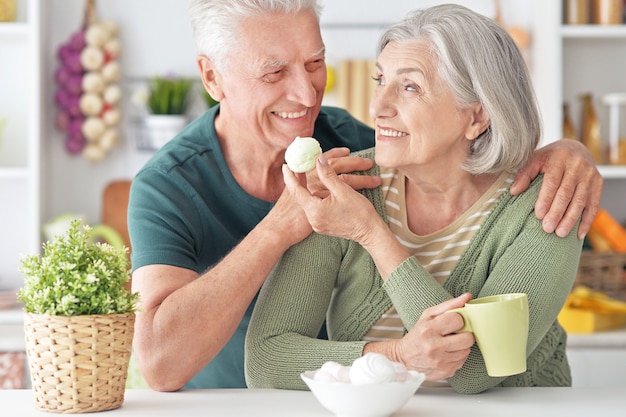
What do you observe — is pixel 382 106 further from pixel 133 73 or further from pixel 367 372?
pixel 133 73

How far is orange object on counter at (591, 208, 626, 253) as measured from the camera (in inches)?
126

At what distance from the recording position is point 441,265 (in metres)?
1.64

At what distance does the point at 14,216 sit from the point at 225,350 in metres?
1.86

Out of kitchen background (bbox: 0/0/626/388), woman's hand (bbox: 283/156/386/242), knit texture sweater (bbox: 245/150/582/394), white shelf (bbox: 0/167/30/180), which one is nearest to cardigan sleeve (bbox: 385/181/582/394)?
knit texture sweater (bbox: 245/150/582/394)

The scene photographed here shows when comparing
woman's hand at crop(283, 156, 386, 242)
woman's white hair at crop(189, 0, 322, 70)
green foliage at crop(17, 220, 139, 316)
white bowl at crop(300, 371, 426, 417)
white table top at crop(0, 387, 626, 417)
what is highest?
woman's white hair at crop(189, 0, 322, 70)

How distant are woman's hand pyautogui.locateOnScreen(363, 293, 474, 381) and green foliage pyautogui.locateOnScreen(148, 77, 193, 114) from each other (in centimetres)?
220

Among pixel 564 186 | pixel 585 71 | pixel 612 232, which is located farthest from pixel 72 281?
pixel 585 71

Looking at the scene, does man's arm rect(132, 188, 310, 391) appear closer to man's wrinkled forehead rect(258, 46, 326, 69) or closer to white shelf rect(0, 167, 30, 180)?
man's wrinkled forehead rect(258, 46, 326, 69)

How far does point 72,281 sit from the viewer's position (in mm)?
1302

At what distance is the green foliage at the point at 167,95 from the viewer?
3457mm

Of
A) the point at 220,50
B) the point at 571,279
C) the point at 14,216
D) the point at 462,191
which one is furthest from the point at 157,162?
the point at 14,216

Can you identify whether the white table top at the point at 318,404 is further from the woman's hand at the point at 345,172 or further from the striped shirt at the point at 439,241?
the woman's hand at the point at 345,172

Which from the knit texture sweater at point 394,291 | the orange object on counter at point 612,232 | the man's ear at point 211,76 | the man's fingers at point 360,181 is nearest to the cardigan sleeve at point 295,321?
the knit texture sweater at point 394,291

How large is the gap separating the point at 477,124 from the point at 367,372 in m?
0.63
